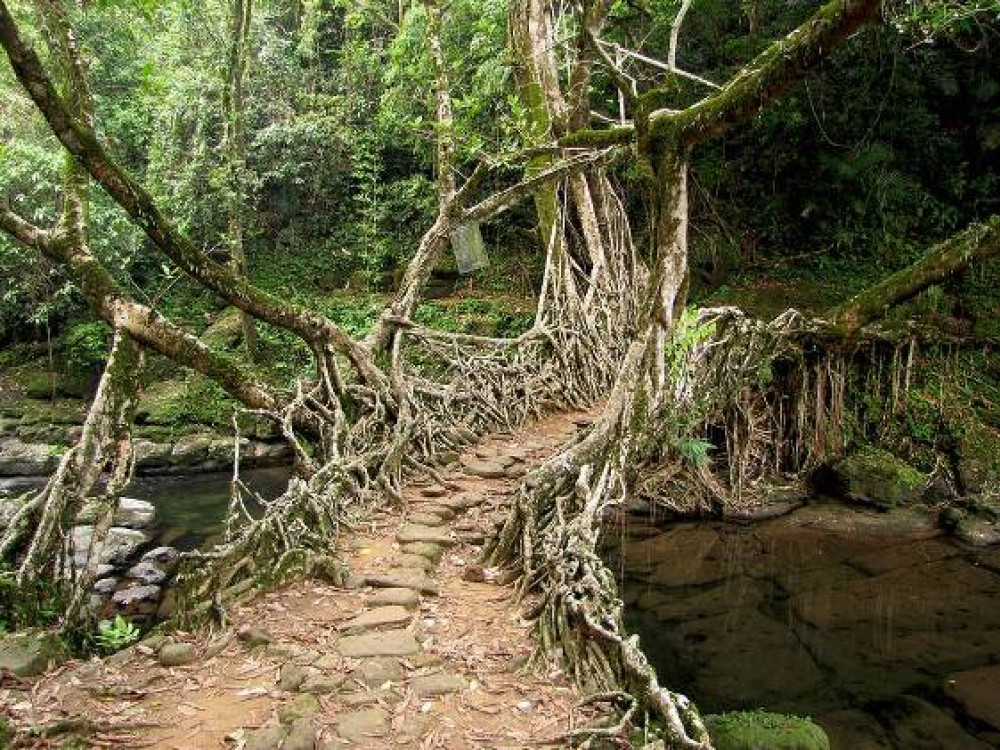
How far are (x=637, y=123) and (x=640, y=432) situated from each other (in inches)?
81.6

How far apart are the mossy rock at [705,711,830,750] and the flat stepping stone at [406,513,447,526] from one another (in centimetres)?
224

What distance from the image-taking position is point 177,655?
133 inches

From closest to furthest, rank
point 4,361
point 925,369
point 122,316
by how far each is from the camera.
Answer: point 122,316, point 925,369, point 4,361

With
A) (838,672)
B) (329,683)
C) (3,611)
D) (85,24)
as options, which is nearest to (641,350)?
(838,672)

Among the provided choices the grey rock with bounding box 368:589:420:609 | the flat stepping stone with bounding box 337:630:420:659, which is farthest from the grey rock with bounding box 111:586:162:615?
the flat stepping stone with bounding box 337:630:420:659

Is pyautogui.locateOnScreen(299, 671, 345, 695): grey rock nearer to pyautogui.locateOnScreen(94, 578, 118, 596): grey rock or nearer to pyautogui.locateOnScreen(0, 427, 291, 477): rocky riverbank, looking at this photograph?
pyautogui.locateOnScreen(94, 578, 118, 596): grey rock

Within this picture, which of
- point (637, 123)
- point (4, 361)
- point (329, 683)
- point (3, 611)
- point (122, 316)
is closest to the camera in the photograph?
point (329, 683)

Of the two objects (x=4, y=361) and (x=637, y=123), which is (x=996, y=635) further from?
(x=4, y=361)

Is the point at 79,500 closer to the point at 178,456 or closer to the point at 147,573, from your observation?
the point at 147,573

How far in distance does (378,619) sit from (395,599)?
243 millimetres

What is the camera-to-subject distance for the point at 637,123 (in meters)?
5.21

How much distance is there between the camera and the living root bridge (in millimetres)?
3344

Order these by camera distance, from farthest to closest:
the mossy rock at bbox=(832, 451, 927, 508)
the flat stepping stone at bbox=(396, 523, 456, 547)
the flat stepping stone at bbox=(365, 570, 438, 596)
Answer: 1. the mossy rock at bbox=(832, 451, 927, 508)
2. the flat stepping stone at bbox=(396, 523, 456, 547)
3. the flat stepping stone at bbox=(365, 570, 438, 596)

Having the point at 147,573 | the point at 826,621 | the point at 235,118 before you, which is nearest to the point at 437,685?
the point at 826,621
